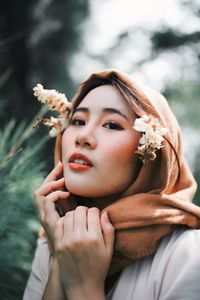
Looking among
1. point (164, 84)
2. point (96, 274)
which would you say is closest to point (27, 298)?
point (96, 274)

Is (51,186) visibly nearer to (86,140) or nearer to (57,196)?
(57,196)

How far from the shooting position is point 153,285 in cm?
118

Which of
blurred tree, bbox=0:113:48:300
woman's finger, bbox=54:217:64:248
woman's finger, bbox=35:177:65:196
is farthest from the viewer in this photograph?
blurred tree, bbox=0:113:48:300

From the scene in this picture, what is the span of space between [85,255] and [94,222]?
0.09m

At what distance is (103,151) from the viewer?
1.24 meters

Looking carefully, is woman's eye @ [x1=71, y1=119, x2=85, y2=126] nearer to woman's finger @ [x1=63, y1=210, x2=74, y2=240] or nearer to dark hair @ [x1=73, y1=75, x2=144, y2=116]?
dark hair @ [x1=73, y1=75, x2=144, y2=116]

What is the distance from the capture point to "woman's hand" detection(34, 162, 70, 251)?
1.29 m

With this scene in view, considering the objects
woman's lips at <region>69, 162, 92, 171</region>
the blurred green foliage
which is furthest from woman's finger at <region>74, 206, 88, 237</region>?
the blurred green foliage

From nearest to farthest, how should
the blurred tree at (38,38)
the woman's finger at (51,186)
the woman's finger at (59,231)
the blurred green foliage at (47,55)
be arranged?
the woman's finger at (59,231), the woman's finger at (51,186), the blurred green foliage at (47,55), the blurred tree at (38,38)

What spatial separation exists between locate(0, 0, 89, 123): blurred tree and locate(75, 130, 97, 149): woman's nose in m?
1.34

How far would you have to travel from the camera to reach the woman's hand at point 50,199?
1292 mm

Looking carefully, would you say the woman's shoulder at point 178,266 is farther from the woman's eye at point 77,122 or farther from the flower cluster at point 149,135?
the woman's eye at point 77,122

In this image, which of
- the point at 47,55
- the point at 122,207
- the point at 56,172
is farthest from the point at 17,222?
the point at 47,55

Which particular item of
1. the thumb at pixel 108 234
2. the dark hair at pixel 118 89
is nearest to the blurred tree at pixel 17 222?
the dark hair at pixel 118 89
